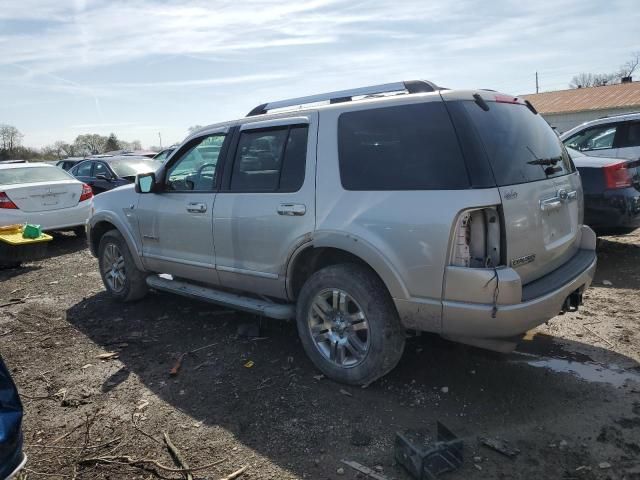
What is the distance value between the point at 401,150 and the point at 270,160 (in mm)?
1225

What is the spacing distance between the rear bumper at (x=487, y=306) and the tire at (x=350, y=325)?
20cm

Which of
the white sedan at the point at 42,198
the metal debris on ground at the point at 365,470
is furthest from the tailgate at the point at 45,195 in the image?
the metal debris on ground at the point at 365,470

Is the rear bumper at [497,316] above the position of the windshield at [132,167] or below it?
below

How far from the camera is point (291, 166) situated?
397 centimetres

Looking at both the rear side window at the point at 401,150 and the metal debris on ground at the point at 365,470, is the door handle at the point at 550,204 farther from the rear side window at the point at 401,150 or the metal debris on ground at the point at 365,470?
the metal debris on ground at the point at 365,470

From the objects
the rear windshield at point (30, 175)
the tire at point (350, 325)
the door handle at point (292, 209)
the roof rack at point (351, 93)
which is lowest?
the tire at point (350, 325)

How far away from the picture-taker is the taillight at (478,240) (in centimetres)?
306

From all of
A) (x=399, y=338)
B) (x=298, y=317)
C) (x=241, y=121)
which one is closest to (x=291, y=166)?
(x=241, y=121)

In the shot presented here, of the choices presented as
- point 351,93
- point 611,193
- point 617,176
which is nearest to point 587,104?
point 617,176

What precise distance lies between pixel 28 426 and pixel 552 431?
342 centimetres

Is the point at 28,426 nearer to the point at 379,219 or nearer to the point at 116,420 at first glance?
the point at 116,420

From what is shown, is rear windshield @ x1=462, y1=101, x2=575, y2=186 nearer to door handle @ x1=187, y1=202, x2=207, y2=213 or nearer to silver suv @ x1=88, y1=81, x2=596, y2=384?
silver suv @ x1=88, y1=81, x2=596, y2=384

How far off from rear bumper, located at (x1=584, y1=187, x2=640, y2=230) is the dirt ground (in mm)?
1081

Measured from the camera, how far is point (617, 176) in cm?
612
